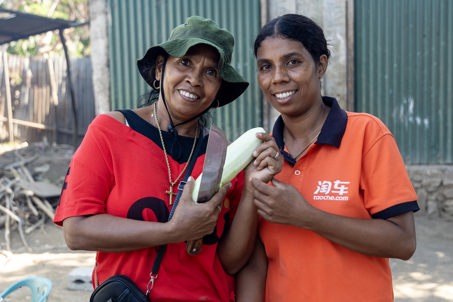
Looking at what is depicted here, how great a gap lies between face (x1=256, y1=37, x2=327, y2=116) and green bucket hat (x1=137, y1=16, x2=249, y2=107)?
16 cm

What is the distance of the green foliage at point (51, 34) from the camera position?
55.1 ft

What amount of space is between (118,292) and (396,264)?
4528 mm

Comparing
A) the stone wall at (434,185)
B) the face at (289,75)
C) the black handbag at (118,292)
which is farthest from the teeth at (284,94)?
the stone wall at (434,185)

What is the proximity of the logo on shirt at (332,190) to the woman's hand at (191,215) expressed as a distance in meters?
0.37

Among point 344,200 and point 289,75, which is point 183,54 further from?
point 344,200

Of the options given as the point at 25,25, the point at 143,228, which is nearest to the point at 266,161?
the point at 143,228

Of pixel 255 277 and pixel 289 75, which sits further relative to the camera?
pixel 255 277

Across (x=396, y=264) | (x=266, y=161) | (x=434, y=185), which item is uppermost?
(x=266, y=161)

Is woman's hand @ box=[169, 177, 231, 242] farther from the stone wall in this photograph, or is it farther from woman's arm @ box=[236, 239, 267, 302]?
the stone wall

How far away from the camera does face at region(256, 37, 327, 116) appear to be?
1.93 metres

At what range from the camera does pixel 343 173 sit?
1831 millimetres

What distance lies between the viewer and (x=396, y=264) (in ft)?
18.5

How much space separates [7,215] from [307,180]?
256 inches

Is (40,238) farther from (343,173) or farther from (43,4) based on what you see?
(43,4)
